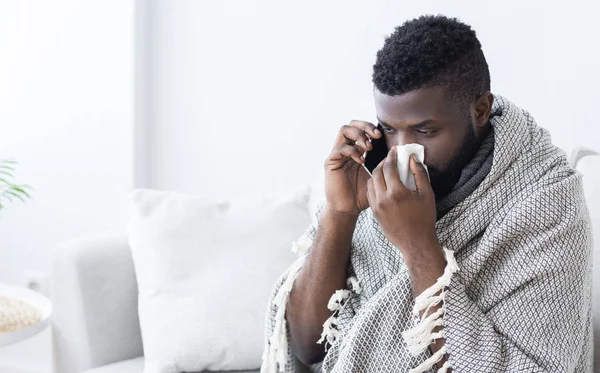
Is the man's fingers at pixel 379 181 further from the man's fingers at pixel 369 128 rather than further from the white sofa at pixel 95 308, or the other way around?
the white sofa at pixel 95 308

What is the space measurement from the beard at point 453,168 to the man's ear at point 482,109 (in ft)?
0.05

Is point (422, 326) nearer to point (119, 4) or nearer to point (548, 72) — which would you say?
point (548, 72)

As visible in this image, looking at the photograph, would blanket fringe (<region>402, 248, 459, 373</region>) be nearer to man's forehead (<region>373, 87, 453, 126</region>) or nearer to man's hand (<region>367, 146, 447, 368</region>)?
man's hand (<region>367, 146, 447, 368</region>)

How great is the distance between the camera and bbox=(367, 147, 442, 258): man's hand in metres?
1.21

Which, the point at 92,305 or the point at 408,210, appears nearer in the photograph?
the point at 408,210

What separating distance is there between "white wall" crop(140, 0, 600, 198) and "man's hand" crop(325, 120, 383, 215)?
762 millimetres

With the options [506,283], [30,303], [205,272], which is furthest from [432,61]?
[30,303]

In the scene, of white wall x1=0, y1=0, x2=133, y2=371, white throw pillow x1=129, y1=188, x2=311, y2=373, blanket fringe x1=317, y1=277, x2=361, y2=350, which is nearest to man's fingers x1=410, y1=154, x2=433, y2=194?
blanket fringe x1=317, y1=277, x2=361, y2=350

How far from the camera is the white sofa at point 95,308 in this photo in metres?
1.72

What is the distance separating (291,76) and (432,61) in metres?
1.11

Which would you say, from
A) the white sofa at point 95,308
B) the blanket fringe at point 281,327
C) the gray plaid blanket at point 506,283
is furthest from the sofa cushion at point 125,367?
the gray plaid blanket at point 506,283

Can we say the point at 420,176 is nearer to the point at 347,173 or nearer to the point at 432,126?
the point at 432,126

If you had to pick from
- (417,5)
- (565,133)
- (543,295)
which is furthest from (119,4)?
(543,295)

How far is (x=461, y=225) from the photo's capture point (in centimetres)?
129
